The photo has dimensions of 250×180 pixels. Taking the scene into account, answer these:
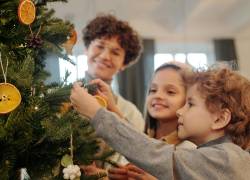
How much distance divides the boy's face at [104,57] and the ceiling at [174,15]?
1.44 metres

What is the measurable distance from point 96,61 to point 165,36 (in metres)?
2.15

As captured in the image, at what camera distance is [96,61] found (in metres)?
1.29

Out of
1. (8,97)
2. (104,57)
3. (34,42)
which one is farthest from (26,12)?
(104,57)

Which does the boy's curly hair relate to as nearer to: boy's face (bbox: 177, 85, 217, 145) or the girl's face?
the girl's face

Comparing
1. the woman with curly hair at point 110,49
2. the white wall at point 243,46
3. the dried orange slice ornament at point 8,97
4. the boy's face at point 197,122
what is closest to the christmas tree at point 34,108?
the dried orange slice ornament at point 8,97

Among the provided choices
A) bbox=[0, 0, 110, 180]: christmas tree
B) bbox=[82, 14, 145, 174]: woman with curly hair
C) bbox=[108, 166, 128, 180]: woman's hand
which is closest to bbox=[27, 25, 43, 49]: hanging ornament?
bbox=[0, 0, 110, 180]: christmas tree

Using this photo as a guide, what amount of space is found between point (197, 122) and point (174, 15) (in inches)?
94.8

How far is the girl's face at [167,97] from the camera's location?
3.41ft

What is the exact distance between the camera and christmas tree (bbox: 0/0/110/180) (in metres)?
0.60

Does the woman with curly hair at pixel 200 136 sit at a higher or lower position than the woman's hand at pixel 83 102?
lower

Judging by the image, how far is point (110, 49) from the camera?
1312 mm

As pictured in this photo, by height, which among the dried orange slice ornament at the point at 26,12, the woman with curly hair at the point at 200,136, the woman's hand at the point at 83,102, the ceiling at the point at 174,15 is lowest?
the woman with curly hair at the point at 200,136

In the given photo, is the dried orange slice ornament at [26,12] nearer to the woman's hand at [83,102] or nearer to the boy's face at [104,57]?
the woman's hand at [83,102]

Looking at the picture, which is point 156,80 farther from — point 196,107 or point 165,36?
point 165,36
